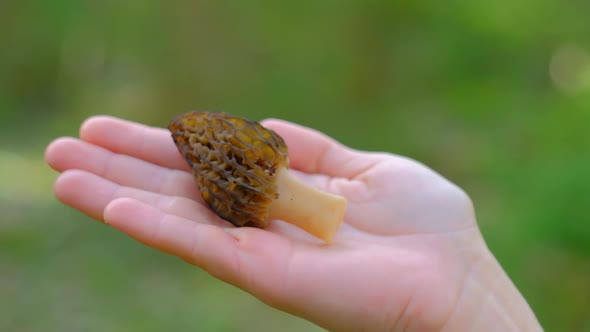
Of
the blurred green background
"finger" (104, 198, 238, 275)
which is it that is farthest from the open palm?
the blurred green background

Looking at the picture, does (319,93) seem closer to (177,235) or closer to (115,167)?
(115,167)

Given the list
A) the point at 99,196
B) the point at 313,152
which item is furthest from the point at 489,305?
the point at 99,196

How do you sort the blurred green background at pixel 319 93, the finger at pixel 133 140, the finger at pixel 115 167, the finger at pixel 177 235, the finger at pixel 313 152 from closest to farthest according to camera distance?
the finger at pixel 177 235 < the finger at pixel 115 167 < the finger at pixel 133 140 < the finger at pixel 313 152 < the blurred green background at pixel 319 93

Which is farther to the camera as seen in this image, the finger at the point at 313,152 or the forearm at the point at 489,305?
the finger at the point at 313,152

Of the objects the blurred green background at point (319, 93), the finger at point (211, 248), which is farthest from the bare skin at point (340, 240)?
the blurred green background at point (319, 93)

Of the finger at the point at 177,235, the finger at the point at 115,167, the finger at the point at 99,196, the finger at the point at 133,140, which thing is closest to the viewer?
the finger at the point at 177,235

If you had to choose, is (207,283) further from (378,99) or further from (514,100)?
(514,100)

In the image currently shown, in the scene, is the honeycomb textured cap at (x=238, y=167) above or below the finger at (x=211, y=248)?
above

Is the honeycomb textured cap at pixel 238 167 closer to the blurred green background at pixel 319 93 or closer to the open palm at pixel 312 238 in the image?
the open palm at pixel 312 238
